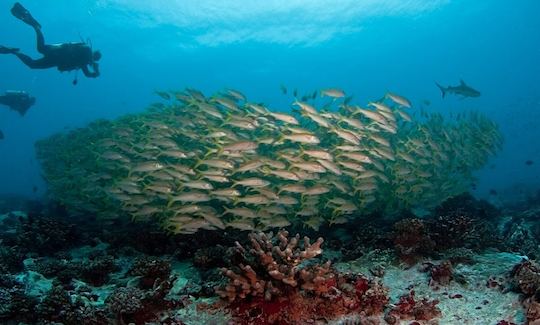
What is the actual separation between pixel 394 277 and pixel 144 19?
173 ft

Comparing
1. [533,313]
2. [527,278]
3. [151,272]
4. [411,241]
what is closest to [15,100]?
[151,272]

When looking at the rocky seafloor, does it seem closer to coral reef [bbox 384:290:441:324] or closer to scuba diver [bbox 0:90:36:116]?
coral reef [bbox 384:290:441:324]

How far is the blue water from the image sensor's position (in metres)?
50.2

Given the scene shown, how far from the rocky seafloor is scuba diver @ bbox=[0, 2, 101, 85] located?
9085 mm

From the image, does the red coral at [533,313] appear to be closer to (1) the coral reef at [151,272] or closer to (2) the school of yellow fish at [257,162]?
(2) the school of yellow fish at [257,162]

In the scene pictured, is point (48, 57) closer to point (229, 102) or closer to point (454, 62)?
point (229, 102)

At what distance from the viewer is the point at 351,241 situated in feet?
29.7

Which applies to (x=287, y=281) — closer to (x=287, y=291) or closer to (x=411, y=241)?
(x=287, y=291)

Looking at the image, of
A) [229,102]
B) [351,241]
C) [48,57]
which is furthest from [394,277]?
[48,57]

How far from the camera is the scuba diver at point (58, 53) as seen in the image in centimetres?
1533

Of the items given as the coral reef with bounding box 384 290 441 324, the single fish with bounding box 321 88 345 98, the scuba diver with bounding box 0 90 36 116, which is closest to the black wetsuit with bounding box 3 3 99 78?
the scuba diver with bounding box 0 90 36 116

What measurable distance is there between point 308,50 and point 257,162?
5837 cm

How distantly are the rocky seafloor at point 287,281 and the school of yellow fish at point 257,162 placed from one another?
3.16ft

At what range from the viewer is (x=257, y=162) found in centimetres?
880
